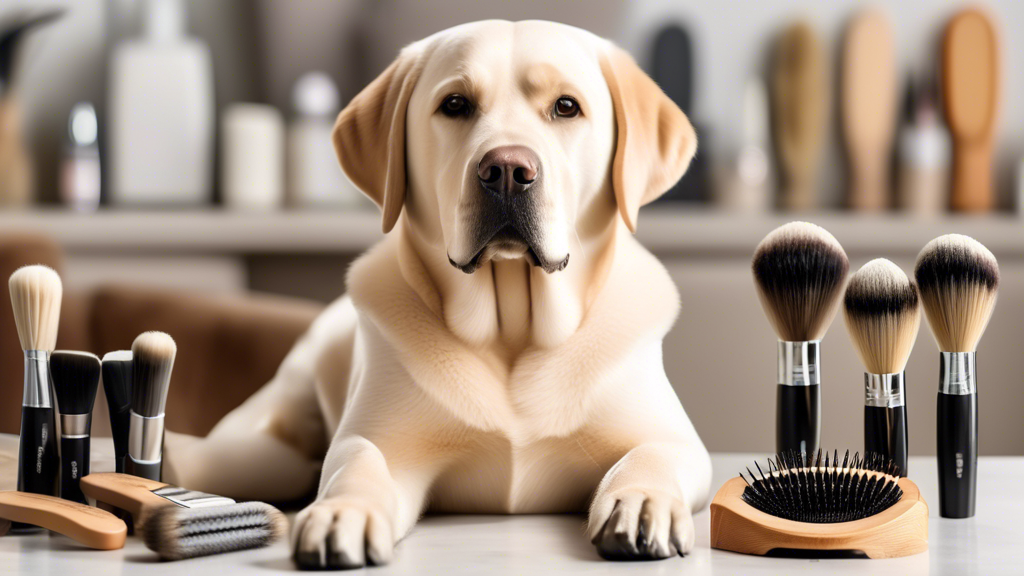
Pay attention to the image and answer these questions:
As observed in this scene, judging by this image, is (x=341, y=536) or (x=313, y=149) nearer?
(x=341, y=536)

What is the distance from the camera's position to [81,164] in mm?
2105

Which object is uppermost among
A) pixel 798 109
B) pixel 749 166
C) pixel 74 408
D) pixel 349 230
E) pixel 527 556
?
pixel 798 109

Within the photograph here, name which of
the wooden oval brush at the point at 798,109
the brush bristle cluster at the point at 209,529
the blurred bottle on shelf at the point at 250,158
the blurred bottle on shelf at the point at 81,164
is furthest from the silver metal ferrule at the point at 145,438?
the wooden oval brush at the point at 798,109

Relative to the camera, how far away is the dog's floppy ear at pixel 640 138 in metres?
0.86

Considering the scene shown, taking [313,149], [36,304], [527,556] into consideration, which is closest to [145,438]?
[36,304]

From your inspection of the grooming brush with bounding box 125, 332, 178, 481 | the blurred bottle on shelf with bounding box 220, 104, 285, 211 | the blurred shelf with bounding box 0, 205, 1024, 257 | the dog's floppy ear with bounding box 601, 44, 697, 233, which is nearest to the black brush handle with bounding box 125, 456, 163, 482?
the grooming brush with bounding box 125, 332, 178, 481

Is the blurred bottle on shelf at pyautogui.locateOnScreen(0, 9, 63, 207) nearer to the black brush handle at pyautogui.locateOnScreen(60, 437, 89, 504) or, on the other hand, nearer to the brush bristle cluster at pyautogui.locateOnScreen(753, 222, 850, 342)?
the black brush handle at pyautogui.locateOnScreen(60, 437, 89, 504)

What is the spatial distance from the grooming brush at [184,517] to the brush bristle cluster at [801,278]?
43 centimetres

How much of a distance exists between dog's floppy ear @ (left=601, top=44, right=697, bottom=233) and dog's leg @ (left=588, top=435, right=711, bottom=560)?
0.21m

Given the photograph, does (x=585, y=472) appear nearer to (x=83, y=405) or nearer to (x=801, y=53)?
(x=83, y=405)

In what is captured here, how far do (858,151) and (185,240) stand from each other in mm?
1443

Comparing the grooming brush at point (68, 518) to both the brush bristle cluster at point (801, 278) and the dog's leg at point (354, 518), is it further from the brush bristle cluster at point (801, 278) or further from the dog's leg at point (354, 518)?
the brush bristle cluster at point (801, 278)

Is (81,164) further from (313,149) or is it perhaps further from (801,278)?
(801,278)

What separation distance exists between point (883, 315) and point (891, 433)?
0.35ft
